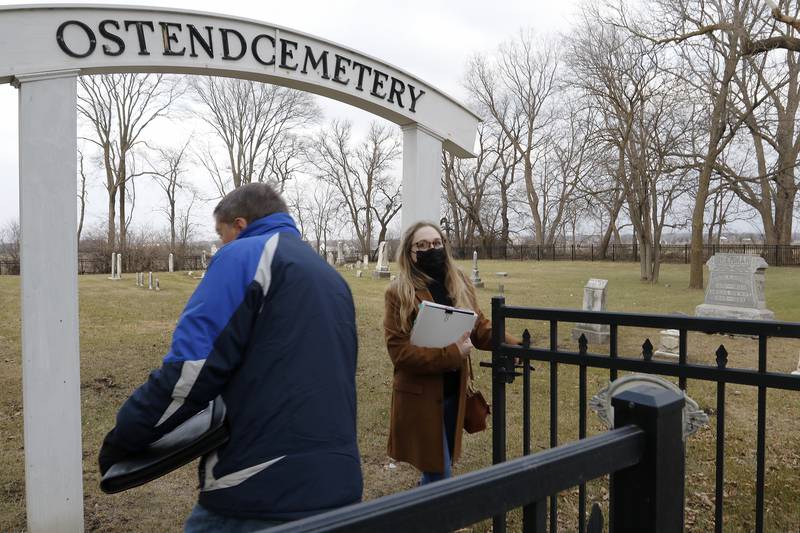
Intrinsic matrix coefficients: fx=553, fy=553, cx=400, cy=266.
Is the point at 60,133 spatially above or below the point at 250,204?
above

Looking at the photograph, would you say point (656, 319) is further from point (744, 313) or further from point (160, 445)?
point (744, 313)

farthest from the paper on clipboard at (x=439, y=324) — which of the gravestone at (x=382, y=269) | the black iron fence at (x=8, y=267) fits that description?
the black iron fence at (x=8, y=267)

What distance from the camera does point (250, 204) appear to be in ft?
6.16

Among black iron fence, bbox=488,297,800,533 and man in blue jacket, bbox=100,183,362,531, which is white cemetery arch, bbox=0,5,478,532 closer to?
man in blue jacket, bbox=100,183,362,531

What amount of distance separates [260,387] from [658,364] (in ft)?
5.15

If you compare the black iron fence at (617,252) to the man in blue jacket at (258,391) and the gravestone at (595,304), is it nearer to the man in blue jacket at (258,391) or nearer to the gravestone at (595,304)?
the gravestone at (595,304)

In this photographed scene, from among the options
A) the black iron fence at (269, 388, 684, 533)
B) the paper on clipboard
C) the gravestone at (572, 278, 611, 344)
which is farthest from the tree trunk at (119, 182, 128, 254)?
the black iron fence at (269, 388, 684, 533)

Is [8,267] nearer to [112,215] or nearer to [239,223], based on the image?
[112,215]

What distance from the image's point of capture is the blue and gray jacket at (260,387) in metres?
1.54

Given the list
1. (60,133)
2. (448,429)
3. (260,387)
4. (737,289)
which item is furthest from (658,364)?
(737,289)

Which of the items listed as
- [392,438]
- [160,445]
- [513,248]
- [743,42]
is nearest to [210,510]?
[160,445]

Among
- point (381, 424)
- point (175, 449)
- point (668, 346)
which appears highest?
point (175, 449)

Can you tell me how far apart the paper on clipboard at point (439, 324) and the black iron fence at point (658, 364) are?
0.15 meters

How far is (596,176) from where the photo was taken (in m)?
23.1
